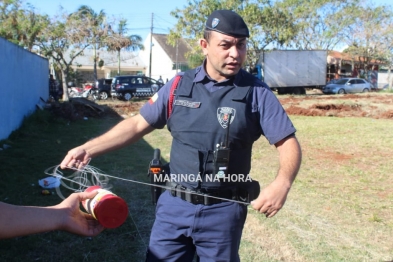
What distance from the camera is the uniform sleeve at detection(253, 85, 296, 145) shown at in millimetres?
2094

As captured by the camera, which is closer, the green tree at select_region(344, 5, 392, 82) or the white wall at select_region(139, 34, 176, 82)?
the green tree at select_region(344, 5, 392, 82)

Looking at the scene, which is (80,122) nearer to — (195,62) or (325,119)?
(325,119)

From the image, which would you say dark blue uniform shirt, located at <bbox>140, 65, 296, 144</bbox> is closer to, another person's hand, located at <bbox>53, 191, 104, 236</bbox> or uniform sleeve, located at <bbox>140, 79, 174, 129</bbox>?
uniform sleeve, located at <bbox>140, 79, 174, 129</bbox>

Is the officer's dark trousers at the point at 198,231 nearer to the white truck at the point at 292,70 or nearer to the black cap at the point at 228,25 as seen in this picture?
the black cap at the point at 228,25

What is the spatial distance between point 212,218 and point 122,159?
5.33m

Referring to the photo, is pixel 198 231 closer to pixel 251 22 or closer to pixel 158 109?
pixel 158 109

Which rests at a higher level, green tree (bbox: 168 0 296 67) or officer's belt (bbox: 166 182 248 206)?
green tree (bbox: 168 0 296 67)

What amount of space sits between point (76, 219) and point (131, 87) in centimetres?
2186

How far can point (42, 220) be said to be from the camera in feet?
4.89

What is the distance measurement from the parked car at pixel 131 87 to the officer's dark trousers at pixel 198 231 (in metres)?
21.2

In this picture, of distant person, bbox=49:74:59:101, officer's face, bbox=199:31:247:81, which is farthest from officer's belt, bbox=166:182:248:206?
distant person, bbox=49:74:59:101

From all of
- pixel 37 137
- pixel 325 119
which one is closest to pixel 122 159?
pixel 37 137

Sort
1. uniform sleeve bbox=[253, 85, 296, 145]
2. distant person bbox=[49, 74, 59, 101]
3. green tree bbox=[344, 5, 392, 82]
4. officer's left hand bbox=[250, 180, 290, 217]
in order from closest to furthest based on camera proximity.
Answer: officer's left hand bbox=[250, 180, 290, 217] < uniform sleeve bbox=[253, 85, 296, 145] < distant person bbox=[49, 74, 59, 101] < green tree bbox=[344, 5, 392, 82]

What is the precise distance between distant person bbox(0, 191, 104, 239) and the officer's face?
1.03 m
